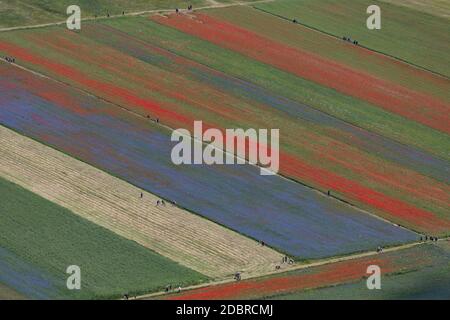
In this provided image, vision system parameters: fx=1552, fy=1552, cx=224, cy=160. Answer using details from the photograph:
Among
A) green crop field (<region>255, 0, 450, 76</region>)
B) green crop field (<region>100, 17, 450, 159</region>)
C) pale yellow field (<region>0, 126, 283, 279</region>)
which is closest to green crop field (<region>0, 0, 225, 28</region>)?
green crop field (<region>100, 17, 450, 159</region>)

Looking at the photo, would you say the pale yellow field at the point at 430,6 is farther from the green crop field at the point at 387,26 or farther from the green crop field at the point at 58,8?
the green crop field at the point at 58,8

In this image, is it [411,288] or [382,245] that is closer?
[411,288]

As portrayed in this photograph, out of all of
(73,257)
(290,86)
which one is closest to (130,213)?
(73,257)

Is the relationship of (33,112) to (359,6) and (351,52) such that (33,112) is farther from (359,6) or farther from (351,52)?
(359,6)

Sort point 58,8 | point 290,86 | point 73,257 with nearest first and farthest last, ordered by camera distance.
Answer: point 73,257, point 290,86, point 58,8

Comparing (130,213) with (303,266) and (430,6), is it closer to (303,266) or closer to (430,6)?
(303,266)
